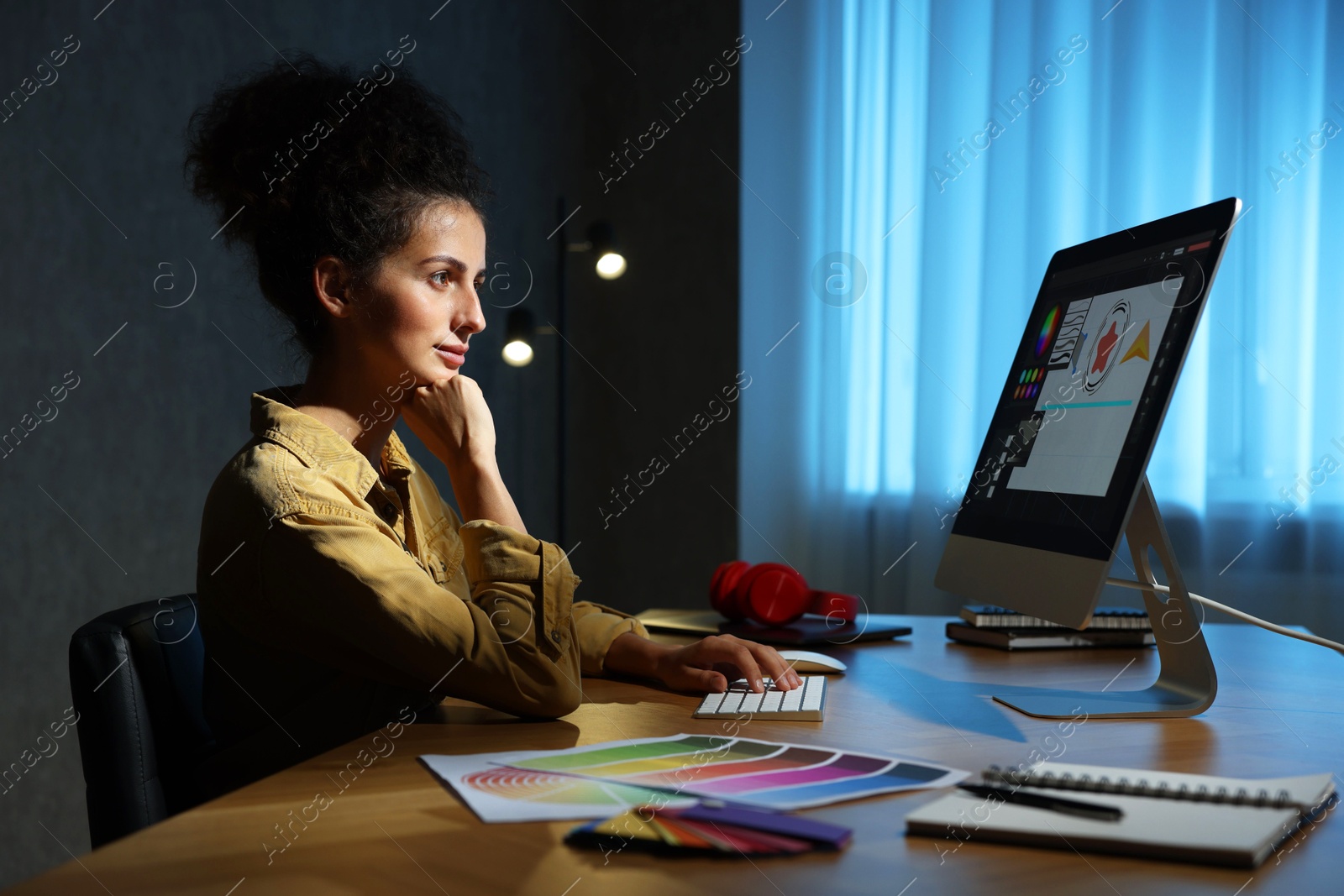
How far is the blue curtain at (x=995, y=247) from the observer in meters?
2.72

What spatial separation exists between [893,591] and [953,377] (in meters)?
0.68

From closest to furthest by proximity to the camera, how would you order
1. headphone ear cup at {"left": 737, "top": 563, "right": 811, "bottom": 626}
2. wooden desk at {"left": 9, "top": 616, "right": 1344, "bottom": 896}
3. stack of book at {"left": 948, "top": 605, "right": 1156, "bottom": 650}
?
wooden desk at {"left": 9, "top": 616, "right": 1344, "bottom": 896}
stack of book at {"left": 948, "top": 605, "right": 1156, "bottom": 650}
headphone ear cup at {"left": 737, "top": 563, "right": 811, "bottom": 626}

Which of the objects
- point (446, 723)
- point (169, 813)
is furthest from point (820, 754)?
point (169, 813)

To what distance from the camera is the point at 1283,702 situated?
100cm

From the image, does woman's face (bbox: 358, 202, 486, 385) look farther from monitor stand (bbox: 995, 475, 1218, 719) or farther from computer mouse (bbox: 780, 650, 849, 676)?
monitor stand (bbox: 995, 475, 1218, 719)

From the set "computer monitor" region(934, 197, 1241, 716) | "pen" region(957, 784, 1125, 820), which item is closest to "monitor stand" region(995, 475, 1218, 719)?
"computer monitor" region(934, 197, 1241, 716)

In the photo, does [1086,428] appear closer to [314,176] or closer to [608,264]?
[314,176]

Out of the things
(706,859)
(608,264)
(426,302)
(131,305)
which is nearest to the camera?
(706,859)

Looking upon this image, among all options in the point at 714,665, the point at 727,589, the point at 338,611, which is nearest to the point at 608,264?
the point at 727,589

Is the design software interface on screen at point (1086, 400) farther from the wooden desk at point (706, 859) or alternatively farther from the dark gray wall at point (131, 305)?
the dark gray wall at point (131, 305)

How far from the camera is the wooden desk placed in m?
0.53

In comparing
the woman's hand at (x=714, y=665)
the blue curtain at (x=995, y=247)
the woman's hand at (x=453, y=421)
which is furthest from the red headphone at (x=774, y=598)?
the blue curtain at (x=995, y=247)

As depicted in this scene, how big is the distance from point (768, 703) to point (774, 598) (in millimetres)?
480

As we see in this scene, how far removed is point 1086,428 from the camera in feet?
3.42
